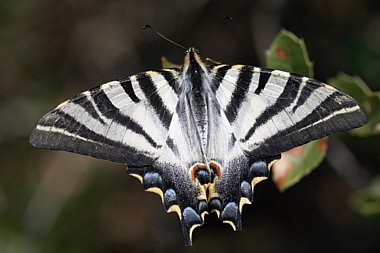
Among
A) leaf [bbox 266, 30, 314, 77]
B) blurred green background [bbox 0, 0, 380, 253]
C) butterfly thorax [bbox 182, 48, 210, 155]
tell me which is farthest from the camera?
blurred green background [bbox 0, 0, 380, 253]

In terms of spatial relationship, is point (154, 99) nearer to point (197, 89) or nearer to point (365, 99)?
point (197, 89)

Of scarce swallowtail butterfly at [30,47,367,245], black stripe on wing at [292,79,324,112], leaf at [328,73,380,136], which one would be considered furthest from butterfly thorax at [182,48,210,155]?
leaf at [328,73,380,136]

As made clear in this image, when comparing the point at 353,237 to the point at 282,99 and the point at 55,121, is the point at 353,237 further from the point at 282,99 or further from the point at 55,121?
the point at 55,121

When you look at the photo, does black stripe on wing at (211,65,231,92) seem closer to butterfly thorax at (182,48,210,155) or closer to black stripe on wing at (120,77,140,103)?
butterfly thorax at (182,48,210,155)

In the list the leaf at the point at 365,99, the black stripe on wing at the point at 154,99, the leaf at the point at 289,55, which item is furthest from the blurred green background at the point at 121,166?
the black stripe on wing at the point at 154,99

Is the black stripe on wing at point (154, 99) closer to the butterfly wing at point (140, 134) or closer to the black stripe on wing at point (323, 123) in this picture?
the butterfly wing at point (140, 134)

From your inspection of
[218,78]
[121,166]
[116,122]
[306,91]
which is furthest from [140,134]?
[121,166]

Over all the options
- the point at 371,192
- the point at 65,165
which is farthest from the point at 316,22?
the point at 65,165
